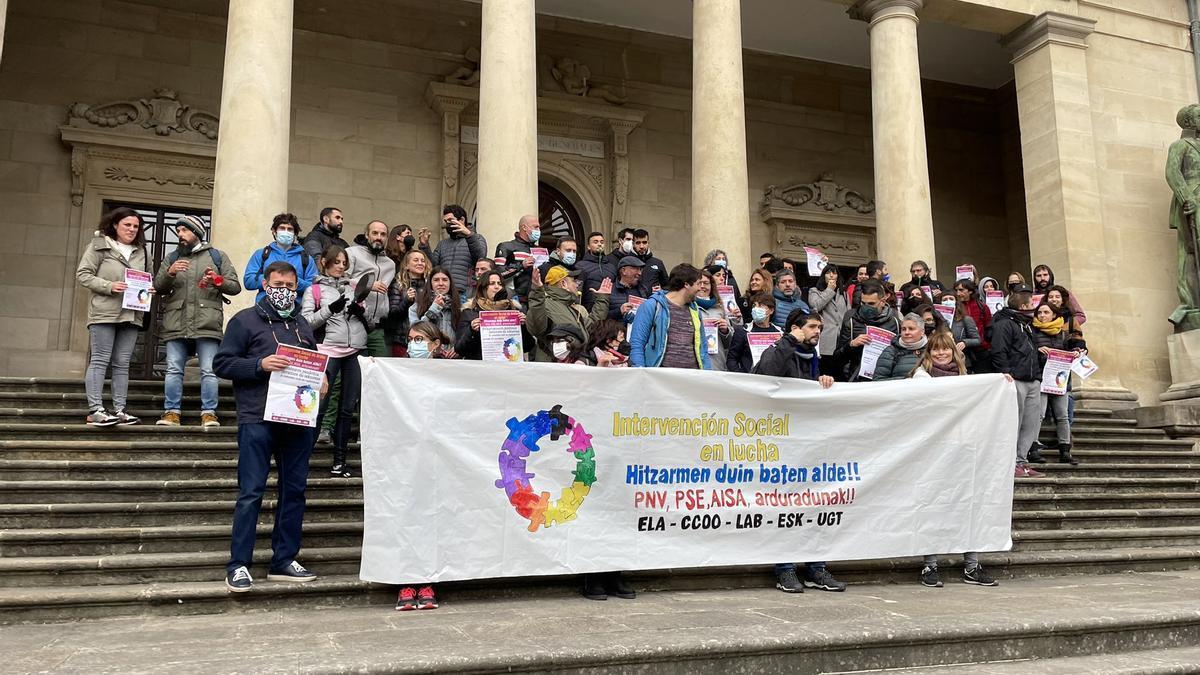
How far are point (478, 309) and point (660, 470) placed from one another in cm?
244

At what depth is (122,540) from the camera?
600 cm

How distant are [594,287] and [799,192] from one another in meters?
9.85

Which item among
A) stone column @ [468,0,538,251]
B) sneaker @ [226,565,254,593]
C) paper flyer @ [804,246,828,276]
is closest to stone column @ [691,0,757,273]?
paper flyer @ [804,246,828,276]

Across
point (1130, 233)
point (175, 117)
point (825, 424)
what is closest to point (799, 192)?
point (1130, 233)

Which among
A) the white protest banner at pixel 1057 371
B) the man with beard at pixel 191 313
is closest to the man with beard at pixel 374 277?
the man with beard at pixel 191 313

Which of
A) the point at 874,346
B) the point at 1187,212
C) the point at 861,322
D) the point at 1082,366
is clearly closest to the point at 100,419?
the point at 874,346

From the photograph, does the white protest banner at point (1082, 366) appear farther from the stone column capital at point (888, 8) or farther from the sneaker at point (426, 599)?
the sneaker at point (426, 599)

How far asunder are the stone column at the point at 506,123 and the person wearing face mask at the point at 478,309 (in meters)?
2.93

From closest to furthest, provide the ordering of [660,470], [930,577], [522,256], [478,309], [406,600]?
[406,600], [660,470], [930,577], [478,309], [522,256]

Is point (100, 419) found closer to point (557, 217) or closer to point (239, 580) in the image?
point (239, 580)

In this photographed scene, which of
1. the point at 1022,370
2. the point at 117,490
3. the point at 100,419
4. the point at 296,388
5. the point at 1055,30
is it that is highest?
the point at 1055,30

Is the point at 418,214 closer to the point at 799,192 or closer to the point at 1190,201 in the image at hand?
the point at 799,192

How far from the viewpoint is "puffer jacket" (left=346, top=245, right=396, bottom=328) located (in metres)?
7.89

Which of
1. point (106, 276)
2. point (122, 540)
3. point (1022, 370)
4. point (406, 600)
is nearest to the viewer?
point (406, 600)
